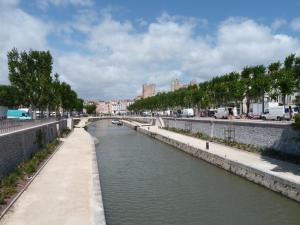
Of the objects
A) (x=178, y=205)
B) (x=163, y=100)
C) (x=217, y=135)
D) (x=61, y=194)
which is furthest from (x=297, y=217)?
(x=163, y=100)

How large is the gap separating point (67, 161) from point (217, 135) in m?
22.8

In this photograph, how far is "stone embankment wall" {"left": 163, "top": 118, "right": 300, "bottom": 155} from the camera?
2908 cm

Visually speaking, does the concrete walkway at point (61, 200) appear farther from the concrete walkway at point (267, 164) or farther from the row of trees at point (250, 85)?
the row of trees at point (250, 85)

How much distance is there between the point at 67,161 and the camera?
2966cm

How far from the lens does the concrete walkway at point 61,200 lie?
558 inches

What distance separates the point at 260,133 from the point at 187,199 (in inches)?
596

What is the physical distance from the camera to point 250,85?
7788cm

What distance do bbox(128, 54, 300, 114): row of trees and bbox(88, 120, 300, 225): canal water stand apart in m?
36.0

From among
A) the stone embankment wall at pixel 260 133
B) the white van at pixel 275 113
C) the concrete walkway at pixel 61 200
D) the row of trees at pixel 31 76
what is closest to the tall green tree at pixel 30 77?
the row of trees at pixel 31 76

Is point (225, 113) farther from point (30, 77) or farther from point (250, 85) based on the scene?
point (30, 77)

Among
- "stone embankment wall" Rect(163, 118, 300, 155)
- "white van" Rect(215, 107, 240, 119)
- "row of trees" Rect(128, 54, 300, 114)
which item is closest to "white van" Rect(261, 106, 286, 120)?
"row of trees" Rect(128, 54, 300, 114)

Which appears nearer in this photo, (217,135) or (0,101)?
(217,135)

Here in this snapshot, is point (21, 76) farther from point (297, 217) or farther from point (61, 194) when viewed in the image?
point (297, 217)

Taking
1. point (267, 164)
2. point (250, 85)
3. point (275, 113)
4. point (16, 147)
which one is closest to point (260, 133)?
point (267, 164)
